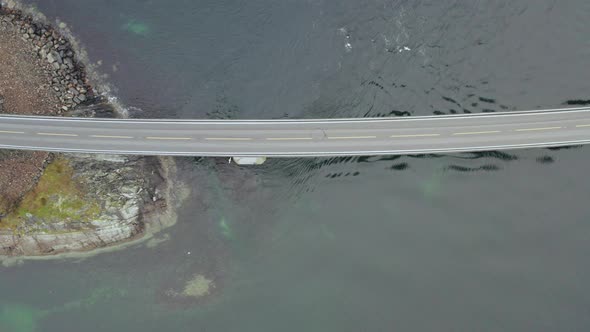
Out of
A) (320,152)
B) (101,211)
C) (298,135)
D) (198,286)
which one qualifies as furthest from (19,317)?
(320,152)

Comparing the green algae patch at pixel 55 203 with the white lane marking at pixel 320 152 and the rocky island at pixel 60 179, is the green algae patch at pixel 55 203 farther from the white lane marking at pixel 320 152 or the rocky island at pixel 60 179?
A: the white lane marking at pixel 320 152

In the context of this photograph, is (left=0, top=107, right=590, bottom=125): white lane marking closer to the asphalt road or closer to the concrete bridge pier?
the asphalt road

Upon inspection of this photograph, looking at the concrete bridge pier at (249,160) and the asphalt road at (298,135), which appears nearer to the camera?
the asphalt road at (298,135)

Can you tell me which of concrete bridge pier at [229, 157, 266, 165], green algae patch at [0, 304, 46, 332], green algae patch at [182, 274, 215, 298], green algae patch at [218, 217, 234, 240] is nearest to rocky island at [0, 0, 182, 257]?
green algae patch at [218, 217, 234, 240]

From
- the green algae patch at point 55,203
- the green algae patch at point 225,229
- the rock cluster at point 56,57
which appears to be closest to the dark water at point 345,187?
the green algae patch at point 225,229

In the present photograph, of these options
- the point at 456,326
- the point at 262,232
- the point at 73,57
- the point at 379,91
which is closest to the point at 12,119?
the point at 73,57

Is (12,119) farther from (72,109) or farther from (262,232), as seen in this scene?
(262,232)
